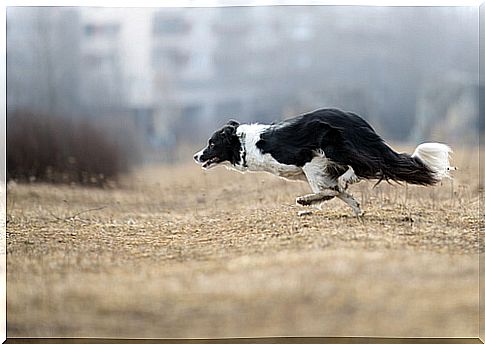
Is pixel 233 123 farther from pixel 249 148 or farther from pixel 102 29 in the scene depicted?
pixel 102 29

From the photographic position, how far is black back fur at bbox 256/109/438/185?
4.22 metres

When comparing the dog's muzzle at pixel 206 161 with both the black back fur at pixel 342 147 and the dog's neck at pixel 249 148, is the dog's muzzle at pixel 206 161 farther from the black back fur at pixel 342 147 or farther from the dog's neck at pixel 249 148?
the black back fur at pixel 342 147

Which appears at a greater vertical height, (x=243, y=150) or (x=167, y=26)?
(x=167, y=26)

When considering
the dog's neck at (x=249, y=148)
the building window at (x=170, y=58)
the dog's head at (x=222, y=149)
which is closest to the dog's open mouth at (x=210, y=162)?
the dog's head at (x=222, y=149)

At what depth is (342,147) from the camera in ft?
13.8

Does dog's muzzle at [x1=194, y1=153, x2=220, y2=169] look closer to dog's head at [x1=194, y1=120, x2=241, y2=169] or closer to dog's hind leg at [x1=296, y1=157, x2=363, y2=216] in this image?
dog's head at [x1=194, y1=120, x2=241, y2=169]

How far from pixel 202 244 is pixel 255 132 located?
25.8 inches

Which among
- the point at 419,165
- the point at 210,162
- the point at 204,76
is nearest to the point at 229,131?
the point at 210,162

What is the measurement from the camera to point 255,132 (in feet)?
14.1

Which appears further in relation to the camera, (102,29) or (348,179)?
(102,29)

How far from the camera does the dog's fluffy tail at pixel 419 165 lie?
167 inches

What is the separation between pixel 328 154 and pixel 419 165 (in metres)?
0.49

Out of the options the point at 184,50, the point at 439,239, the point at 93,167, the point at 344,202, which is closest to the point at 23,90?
the point at 93,167

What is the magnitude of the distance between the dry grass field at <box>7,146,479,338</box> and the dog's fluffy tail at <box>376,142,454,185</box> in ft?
0.23
